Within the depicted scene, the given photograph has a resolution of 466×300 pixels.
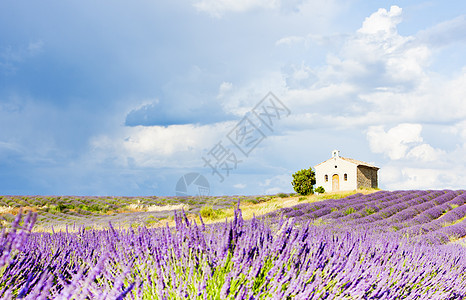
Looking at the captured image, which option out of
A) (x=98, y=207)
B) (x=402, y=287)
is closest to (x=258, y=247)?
(x=402, y=287)

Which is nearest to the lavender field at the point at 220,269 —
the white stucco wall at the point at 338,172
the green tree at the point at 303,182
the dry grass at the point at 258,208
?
the dry grass at the point at 258,208

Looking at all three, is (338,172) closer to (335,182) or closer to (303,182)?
(335,182)

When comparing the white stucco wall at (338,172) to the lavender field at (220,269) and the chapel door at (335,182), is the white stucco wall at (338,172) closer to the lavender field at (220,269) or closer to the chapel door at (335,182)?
the chapel door at (335,182)

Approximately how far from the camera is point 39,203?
20469mm

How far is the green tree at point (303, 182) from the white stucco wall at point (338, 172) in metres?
3.16

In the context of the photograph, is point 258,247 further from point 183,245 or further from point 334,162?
point 334,162

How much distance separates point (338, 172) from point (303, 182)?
13.7 ft

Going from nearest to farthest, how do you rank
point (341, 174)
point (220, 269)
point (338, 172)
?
point (220, 269), point (341, 174), point (338, 172)

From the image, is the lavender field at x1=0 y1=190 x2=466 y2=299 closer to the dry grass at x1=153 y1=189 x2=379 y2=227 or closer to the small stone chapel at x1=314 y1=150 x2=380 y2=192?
the dry grass at x1=153 y1=189 x2=379 y2=227

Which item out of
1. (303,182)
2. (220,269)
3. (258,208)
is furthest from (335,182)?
(220,269)

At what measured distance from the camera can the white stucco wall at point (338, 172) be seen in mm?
28781

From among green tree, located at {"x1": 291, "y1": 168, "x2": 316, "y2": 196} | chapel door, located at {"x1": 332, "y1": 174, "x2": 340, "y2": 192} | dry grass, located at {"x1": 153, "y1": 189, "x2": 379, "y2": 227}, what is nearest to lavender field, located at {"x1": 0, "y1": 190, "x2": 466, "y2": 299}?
dry grass, located at {"x1": 153, "y1": 189, "x2": 379, "y2": 227}

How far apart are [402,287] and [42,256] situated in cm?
288

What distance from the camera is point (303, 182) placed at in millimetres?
26859
